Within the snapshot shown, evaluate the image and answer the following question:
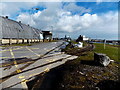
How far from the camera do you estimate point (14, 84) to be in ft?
12.4

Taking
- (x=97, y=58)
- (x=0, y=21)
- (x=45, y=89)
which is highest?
(x=0, y=21)

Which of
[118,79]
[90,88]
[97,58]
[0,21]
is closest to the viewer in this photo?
[90,88]

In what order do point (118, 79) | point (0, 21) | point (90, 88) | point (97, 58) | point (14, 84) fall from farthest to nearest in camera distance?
point (0, 21) → point (97, 58) → point (118, 79) → point (14, 84) → point (90, 88)

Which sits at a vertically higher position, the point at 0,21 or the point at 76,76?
the point at 0,21

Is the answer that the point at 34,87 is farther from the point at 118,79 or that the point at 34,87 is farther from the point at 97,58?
the point at 97,58

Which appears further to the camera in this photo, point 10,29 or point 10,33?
point 10,29

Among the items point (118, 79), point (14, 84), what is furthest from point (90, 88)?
point (14, 84)

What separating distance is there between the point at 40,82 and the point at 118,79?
12.4ft

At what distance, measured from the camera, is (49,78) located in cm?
435

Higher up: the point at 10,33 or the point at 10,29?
the point at 10,29

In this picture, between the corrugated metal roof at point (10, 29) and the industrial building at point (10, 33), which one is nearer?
the industrial building at point (10, 33)

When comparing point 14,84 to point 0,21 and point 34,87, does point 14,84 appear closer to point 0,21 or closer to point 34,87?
point 34,87

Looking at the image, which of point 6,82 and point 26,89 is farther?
point 6,82

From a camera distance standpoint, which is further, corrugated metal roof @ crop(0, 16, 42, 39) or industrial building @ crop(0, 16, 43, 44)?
corrugated metal roof @ crop(0, 16, 42, 39)
